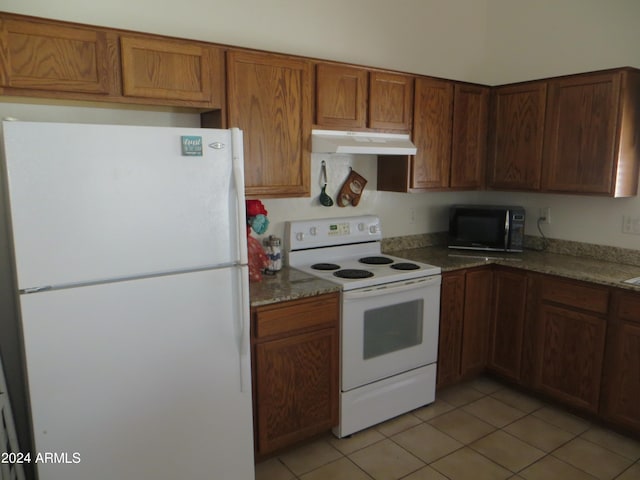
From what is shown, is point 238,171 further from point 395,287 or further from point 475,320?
point 475,320

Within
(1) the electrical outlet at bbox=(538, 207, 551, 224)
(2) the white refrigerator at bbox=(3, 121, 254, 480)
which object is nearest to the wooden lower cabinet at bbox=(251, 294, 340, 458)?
(2) the white refrigerator at bbox=(3, 121, 254, 480)

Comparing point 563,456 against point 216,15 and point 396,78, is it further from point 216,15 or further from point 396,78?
point 216,15

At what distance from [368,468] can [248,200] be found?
62.2 inches

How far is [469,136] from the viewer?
3.38 meters

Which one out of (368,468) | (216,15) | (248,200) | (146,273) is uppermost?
(216,15)

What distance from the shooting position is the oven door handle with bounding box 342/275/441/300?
2.52 meters

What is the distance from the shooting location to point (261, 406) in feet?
7.58

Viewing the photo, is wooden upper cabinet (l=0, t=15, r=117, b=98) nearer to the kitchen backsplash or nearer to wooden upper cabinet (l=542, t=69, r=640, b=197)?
the kitchen backsplash

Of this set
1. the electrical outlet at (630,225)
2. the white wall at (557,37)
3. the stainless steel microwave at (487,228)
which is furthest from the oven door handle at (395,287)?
the white wall at (557,37)

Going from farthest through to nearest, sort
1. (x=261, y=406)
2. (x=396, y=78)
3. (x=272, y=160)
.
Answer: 1. (x=396, y=78)
2. (x=272, y=160)
3. (x=261, y=406)

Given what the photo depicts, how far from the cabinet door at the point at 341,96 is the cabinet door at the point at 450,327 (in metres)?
1.16

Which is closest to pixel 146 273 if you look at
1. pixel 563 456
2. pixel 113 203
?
pixel 113 203

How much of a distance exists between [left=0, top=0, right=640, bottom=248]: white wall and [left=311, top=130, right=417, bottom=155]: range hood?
0.33 meters

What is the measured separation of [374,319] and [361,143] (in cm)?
103
